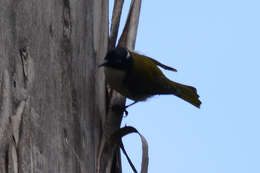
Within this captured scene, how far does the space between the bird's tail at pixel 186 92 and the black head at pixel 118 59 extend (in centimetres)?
40

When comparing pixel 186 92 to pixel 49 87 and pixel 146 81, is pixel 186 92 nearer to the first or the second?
pixel 146 81

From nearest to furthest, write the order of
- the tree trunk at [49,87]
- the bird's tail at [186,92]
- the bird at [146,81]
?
1. the tree trunk at [49,87]
2. the bird at [146,81]
3. the bird's tail at [186,92]

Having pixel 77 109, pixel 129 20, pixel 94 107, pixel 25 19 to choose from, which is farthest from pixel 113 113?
pixel 25 19

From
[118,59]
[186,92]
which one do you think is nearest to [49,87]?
[118,59]

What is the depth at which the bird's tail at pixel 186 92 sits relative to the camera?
4.36 meters

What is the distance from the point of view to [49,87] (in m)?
2.02

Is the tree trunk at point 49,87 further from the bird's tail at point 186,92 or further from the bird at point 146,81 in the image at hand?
the bird's tail at point 186,92

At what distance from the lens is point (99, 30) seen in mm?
2801

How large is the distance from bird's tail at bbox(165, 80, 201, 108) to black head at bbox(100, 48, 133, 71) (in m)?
0.40

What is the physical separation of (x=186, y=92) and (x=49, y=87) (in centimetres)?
252

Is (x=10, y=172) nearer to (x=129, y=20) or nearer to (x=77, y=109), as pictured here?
(x=77, y=109)

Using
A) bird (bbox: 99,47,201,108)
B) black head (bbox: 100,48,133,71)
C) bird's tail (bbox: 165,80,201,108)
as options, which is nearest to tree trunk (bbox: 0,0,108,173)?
black head (bbox: 100,48,133,71)

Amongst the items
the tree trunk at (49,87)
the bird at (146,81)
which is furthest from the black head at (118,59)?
the tree trunk at (49,87)

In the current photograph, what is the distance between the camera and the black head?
3121 mm
